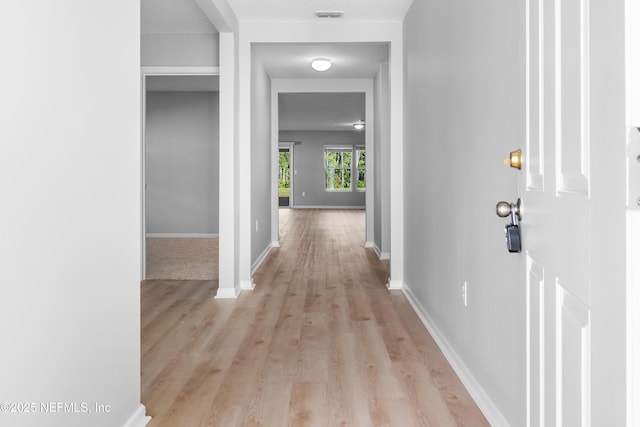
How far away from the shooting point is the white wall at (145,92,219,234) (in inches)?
340

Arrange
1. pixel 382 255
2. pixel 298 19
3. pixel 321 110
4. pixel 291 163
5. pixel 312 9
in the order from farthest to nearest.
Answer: pixel 291 163
pixel 321 110
pixel 382 255
pixel 298 19
pixel 312 9

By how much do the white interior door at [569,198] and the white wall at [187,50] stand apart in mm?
4126

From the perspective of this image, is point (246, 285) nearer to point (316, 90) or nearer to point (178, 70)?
point (178, 70)

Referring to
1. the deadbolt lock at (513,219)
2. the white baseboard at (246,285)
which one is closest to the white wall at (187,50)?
the white baseboard at (246,285)

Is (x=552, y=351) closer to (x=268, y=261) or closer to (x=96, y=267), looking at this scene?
(x=96, y=267)

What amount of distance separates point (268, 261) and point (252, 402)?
157 inches

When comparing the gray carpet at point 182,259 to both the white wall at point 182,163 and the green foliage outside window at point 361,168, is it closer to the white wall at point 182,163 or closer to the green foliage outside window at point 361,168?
the white wall at point 182,163

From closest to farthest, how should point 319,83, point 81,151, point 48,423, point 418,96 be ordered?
point 48,423 → point 81,151 → point 418,96 → point 319,83

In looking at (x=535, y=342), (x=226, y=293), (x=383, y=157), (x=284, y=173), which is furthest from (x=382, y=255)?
(x=284, y=173)

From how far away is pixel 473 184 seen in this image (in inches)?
90.1

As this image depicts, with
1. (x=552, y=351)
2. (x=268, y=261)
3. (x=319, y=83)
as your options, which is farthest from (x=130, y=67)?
(x=319, y=83)

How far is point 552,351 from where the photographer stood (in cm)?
98

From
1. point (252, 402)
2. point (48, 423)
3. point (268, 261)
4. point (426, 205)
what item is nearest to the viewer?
point (48, 423)

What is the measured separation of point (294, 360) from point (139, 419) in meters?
0.92
